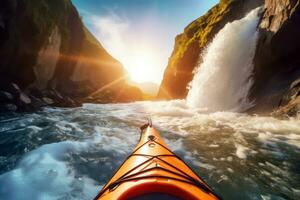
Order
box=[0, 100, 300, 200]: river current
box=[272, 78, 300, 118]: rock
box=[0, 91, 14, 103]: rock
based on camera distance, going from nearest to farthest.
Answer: box=[0, 100, 300, 200]: river current → box=[272, 78, 300, 118]: rock → box=[0, 91, 14, 103]: rock

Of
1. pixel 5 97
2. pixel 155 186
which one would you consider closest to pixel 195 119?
pixel 5 97

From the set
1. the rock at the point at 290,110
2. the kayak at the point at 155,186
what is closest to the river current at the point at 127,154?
the rock at the point at 290,110

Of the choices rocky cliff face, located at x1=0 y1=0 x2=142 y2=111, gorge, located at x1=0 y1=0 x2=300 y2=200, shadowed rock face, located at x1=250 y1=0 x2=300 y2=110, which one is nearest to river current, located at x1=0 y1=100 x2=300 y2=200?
gorge, located at x1=0 y1=0 x2=300 y2=200

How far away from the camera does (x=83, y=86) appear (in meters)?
55.2

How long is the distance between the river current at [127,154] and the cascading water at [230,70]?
7.18 m

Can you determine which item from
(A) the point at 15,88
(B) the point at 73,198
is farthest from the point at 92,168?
(A) the point at 15,88

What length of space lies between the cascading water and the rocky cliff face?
14.8 metres

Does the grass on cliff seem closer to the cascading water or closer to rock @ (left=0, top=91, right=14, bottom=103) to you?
the cascading water

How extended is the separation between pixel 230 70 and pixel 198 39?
560 inches

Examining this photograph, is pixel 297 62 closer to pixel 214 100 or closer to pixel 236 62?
pixel 236 62

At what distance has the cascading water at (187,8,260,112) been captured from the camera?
20.1m

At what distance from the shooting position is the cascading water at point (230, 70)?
20.1 m

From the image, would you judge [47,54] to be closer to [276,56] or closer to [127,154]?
[276,56]

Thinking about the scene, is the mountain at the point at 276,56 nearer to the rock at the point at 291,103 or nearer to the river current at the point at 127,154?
the rock at the point at 291,103
